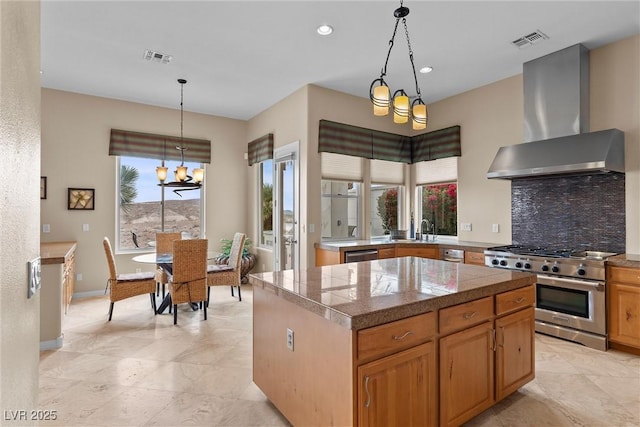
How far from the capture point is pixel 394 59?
4.02 meters

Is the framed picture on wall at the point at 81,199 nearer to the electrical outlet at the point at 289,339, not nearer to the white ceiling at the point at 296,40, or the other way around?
the white ceiling at the point at 296,40

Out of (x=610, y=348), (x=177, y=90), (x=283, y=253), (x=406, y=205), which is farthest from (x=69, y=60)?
(x=610, y=348)

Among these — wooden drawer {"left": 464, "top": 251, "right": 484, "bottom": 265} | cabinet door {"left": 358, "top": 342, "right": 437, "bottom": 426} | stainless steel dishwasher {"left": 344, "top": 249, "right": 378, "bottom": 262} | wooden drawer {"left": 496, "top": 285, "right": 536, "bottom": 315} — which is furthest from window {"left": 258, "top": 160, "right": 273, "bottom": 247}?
cabinet door {"left": 358, "top": 342, "right": 437, "bottom": 426}

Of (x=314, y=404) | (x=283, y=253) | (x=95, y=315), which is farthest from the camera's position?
(x=283, y=253)

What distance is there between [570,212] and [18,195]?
4.86 meters

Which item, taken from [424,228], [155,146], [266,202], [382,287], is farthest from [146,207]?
[382,287]

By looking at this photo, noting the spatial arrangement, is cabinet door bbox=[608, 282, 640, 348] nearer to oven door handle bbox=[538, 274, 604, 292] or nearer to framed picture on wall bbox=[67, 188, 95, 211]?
oven door handle bbox=[538, 274, 604, 292]

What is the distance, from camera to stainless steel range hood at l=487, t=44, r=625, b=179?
341 centimetres

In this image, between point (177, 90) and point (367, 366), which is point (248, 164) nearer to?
point (177, 90)

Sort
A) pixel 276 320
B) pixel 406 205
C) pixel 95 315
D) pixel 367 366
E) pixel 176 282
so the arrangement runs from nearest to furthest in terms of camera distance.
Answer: pixel 367 366
pixel 276 320
pixel 176 282
pixel 95 315
pixel 406 205

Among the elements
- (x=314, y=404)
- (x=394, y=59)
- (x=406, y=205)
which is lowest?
(x=314, y=404)

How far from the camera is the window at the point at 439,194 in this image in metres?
5.37

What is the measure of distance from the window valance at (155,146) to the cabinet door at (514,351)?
5545 millimetres

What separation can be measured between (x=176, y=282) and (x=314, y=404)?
2693 mm
